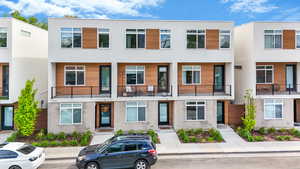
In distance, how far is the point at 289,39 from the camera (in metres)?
17.1

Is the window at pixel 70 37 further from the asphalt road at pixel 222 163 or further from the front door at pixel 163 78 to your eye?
the asphalt road at pixel 222 163

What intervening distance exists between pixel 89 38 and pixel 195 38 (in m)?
8.21

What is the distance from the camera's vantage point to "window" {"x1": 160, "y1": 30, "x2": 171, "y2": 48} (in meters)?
16.5

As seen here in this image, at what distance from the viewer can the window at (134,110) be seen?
53.1ft

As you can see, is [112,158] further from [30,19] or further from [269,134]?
[30,19]

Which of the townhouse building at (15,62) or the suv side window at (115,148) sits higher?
the townhouse building at (15,62)

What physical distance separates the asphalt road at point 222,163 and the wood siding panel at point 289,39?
30.9 ft

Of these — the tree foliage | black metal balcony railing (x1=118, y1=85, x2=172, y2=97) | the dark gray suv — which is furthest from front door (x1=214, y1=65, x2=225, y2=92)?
the tree foliage

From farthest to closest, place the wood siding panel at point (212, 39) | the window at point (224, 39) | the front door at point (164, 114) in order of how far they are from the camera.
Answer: the front door at point (164, 114), the window at point (224, 39), the wood siding panel at point (212, 39)

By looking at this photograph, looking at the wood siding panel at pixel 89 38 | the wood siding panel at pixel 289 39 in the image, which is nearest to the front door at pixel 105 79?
the wood siding panel at pixel 89 38

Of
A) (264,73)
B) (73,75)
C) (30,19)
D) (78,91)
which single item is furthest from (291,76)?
(30,19)

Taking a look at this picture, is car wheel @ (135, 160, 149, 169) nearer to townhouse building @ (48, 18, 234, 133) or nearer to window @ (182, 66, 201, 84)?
townhouse building @ (48, 18, 234, 133)

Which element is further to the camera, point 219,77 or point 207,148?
point 219,77

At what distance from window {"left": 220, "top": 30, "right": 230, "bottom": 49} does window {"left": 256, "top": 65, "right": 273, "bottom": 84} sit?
12.1ft
